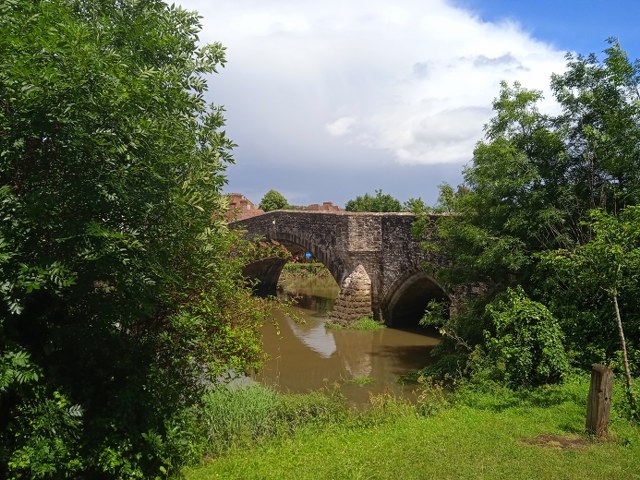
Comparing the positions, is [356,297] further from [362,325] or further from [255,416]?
[255,416]

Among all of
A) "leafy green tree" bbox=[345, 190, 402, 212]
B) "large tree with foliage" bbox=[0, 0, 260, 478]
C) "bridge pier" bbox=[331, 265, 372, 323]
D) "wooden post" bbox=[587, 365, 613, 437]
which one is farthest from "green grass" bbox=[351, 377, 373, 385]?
"leafy green tree" bbox=[345, 190, 402, 212]

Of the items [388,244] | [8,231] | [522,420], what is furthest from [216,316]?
[388,244]

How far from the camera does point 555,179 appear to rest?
1042 cm

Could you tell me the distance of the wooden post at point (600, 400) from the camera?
603 centimetres

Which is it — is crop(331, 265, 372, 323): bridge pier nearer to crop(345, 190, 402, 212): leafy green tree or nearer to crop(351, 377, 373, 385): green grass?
crop(351, 377, 373, 385): green grass

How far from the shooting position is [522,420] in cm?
700

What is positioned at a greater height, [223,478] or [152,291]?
[152,291]

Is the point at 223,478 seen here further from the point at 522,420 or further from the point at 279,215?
the point at 279,215

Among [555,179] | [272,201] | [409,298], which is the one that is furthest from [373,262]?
[272,201]

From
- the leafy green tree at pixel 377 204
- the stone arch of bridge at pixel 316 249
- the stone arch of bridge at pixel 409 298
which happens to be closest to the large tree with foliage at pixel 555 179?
the stone arch of bridge at pixel 409 298

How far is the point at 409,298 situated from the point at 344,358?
15.2ft

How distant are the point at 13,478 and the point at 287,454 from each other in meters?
2.97

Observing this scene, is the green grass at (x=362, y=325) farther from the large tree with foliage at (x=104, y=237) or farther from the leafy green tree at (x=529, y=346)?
the large tree with foliage at (x=104, y=237)

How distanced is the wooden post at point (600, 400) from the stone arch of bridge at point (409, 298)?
36.0ft
